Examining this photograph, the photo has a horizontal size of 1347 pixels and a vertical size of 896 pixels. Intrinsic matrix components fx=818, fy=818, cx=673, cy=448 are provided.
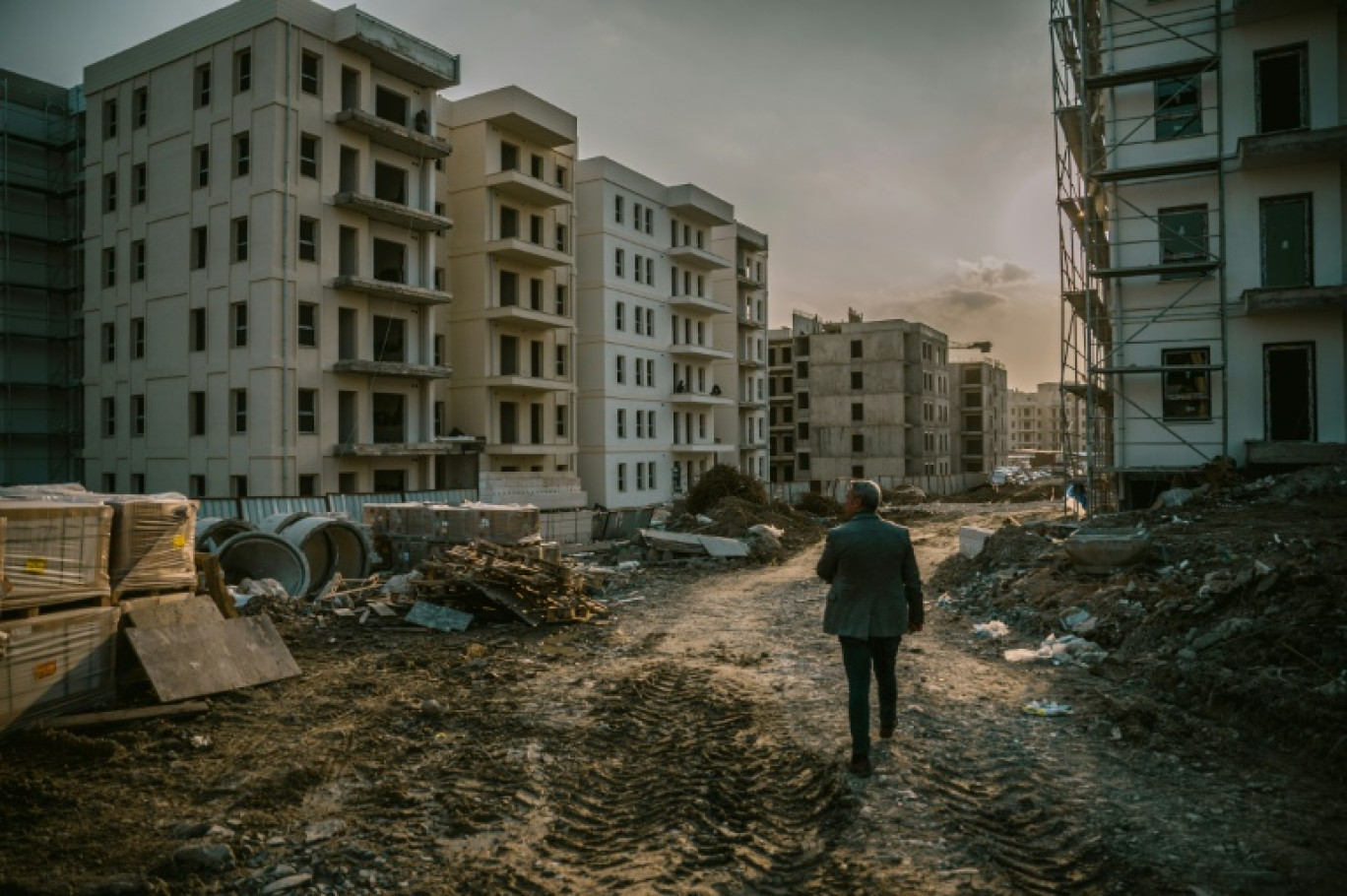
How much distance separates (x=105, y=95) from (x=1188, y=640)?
38.3 meters

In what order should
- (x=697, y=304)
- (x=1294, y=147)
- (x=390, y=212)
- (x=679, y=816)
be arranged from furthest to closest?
(x=697, y=304)
(x=390, y=212)
(x=1294, y=147)
(x=679, y=816)

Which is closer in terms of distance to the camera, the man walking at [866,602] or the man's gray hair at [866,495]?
the man walking at [866,602]

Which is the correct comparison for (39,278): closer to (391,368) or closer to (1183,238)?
(391,368)

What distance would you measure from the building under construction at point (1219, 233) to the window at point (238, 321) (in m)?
25.4

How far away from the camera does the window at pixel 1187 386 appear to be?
66.4 ft

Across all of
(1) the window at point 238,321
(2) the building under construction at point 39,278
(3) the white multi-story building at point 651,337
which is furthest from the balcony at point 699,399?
(2) the building under construction at point 39,278

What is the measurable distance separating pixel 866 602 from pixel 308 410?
82.0ft

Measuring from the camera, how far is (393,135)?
95.3ft

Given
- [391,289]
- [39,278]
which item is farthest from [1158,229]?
[39,278]

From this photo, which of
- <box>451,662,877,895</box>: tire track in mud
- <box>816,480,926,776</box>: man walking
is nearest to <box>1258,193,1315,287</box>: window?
<box>816,480,926,776</box>: man walking

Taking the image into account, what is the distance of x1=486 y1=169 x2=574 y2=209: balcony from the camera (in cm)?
3344

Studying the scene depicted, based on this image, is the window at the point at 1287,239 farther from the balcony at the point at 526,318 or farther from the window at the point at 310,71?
the window at the point at 310,71

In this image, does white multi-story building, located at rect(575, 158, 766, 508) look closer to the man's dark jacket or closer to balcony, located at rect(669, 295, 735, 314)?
balcony, located at rect(669, 295, 735, 314)

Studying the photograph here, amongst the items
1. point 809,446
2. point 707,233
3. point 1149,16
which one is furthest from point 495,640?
point 809,446
